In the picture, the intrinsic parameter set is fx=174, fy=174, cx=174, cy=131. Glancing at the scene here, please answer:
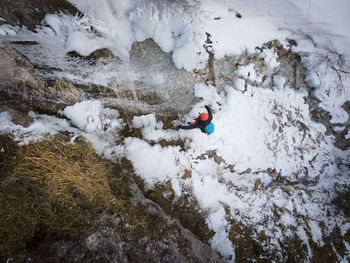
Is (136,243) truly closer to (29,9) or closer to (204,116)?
(204,116)

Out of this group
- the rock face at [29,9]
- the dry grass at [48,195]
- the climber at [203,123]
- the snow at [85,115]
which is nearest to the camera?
the dry grass at [48,195]

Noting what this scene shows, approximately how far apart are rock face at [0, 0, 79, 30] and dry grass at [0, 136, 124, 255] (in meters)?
2.32

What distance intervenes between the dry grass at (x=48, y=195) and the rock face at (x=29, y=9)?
232 cm

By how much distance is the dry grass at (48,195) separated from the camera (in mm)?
2449

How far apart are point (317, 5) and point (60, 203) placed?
709 centimetres

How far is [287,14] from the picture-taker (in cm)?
457

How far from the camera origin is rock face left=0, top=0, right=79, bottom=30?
10.2ft

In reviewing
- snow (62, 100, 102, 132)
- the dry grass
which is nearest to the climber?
snow (62, 100, 102, 132)

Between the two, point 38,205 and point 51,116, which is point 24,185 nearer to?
point 38,205

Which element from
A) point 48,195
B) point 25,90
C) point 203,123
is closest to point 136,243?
point 48,195

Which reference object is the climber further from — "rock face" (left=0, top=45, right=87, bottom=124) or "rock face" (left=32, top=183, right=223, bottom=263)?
"rock face" (left=0, top=45, right=87, bottom=124)

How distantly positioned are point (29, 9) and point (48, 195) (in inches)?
135

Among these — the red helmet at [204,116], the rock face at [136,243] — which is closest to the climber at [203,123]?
the red helmet at [204,116]

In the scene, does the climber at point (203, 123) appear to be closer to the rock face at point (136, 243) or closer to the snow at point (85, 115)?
the rock face at point (136, 243)
